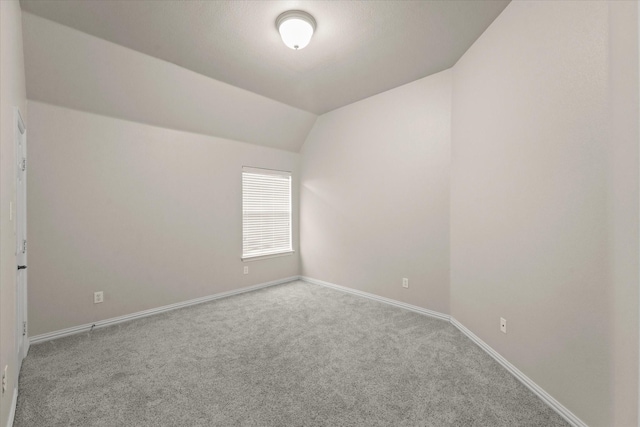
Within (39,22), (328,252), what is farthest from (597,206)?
(39,22)

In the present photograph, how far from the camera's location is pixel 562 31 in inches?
67.2

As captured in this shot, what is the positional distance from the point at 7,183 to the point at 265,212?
310cm

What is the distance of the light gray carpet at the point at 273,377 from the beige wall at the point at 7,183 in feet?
1.44

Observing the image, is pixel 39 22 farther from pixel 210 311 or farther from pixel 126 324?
pixel 210 311

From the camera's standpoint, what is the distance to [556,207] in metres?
1.76

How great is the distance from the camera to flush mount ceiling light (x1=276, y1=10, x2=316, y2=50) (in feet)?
7.16

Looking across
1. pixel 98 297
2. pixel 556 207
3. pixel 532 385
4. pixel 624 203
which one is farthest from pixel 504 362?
pixel 98 297

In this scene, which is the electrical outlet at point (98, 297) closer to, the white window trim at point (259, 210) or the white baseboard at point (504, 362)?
the white window trim at point (259, 210)

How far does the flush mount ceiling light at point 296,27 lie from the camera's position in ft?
7.16

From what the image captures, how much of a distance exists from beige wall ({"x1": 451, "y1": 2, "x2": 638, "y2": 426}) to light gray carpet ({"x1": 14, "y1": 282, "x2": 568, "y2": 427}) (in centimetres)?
39

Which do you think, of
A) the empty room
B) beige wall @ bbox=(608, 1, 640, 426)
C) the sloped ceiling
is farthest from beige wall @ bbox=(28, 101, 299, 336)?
beige wall @ bbox=(608, 1, 640, 426)

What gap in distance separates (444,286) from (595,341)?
1.65 m

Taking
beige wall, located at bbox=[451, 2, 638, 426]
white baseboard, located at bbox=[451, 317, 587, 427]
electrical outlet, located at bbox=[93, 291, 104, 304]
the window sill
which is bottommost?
white baseboard, located at bbox=[451, 317, 587, 427]

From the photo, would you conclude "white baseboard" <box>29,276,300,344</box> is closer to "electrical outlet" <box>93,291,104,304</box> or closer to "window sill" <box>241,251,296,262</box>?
"electrical outlet" <box>93,291,104,304</box>
